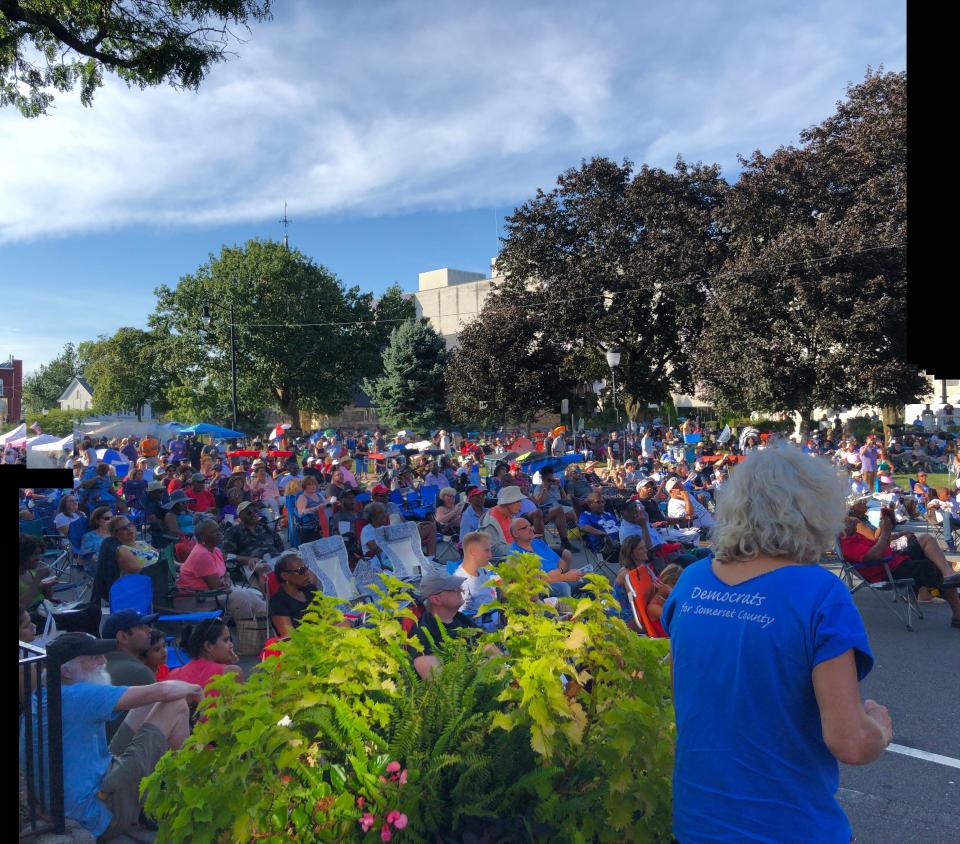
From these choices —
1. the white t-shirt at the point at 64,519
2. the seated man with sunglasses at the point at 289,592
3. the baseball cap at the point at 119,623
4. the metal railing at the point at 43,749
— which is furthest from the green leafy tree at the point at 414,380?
the metal railing at the point at 43,749

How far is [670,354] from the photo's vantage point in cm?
3797

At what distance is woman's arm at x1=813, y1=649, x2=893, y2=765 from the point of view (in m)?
Answer: 1.65

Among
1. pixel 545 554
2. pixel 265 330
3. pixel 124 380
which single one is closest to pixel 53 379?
pixel 124 380

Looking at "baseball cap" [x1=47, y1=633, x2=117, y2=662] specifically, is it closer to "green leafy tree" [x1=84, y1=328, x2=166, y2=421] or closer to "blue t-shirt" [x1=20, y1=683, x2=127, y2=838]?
"blue t-shirt" [x1=20, y1=683, x2=127, y2=838]

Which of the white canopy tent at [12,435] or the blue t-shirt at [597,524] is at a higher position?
the white canopy tent at [12,435]

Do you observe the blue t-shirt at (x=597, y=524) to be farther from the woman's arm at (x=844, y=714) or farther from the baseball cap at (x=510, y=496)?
the woman's arm at (x=844, y=714)

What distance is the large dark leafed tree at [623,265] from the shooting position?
114ft

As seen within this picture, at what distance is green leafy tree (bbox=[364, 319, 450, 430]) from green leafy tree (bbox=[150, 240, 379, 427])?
6255mm

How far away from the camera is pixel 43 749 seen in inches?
135

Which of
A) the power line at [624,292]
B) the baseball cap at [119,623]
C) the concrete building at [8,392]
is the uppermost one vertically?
the power line at [624,292]

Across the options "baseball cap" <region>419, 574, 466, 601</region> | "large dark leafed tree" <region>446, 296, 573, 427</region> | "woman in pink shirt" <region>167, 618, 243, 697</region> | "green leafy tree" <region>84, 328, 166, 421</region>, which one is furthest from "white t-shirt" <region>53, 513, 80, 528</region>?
"green leafy tree" <region>84, 328, 166, 421</region>

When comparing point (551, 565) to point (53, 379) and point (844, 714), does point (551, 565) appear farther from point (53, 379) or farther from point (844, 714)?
point (53, 379)

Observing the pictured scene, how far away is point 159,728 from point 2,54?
367 inches

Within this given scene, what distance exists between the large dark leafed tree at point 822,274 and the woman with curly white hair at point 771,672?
1022 inches
